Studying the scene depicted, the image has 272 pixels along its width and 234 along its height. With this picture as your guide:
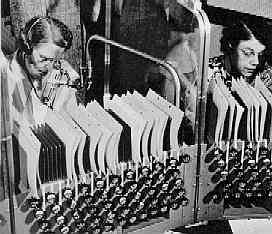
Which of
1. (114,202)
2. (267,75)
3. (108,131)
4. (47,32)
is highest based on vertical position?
(47,32)

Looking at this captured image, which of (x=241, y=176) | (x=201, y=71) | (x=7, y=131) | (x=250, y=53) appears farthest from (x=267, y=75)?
(x=7, y=131)

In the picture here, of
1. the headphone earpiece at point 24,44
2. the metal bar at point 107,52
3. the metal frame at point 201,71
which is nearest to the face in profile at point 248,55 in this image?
the metal frame at point 201,71

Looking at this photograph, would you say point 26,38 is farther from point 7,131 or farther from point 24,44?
point 7,131

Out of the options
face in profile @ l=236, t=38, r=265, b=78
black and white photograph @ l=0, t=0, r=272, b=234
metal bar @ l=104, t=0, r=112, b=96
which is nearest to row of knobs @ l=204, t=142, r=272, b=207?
black and white photograph @ l=0, t=0, r=272, b=234

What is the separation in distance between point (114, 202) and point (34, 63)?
479 millimetres

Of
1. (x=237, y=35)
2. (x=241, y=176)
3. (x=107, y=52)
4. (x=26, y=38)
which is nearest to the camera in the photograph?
(x=26, y=38)

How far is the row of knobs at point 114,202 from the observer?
1.56m

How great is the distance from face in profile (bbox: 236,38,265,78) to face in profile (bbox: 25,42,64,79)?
0.53 m

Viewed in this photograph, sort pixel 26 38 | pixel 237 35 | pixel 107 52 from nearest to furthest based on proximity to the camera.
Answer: pixel 26 38 < pixel 107 52 < pixel 237 35

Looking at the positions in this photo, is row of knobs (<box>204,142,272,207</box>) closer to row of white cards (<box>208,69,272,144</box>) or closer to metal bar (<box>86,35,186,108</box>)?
row of white cards (<box>208,69,272,144</box>)

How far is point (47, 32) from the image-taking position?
4.65 ft

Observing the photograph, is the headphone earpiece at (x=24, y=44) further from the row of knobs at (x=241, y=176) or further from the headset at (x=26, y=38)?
the row of knobs at (x=241, y=176)

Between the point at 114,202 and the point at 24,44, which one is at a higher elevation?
the point at 24,44

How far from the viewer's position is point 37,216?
1541mm
